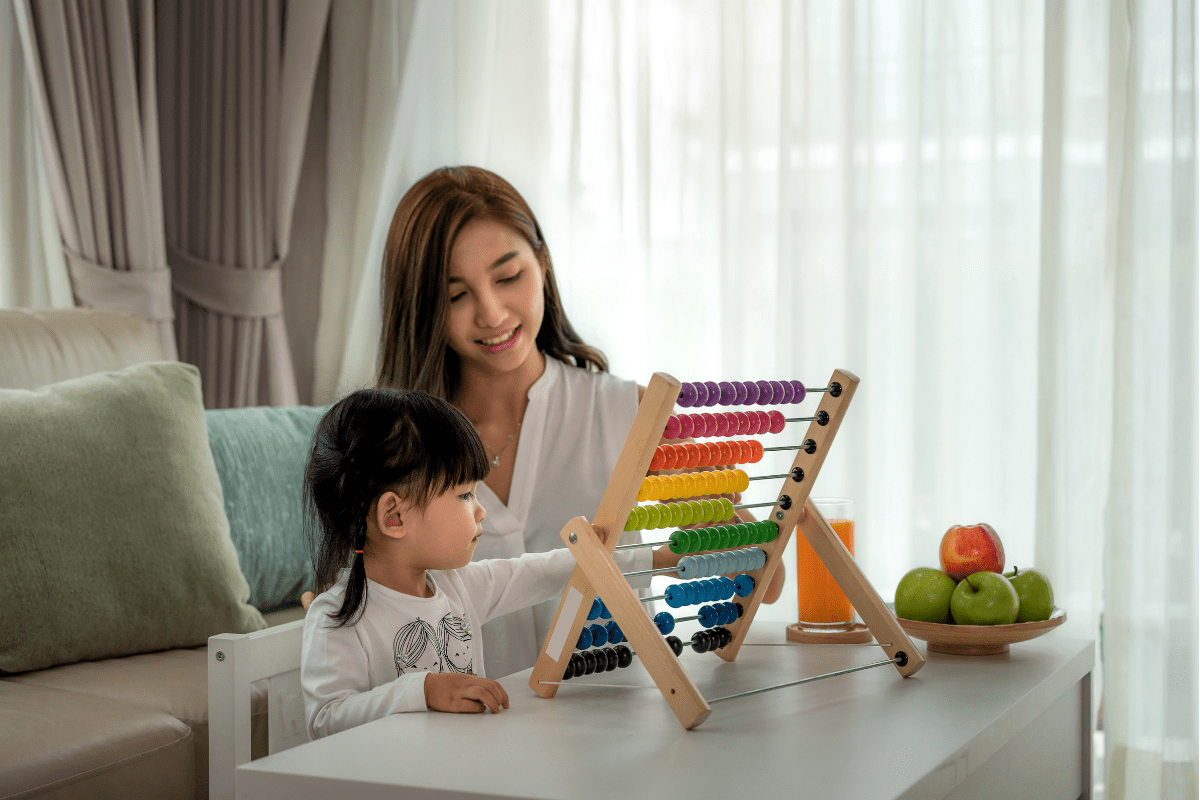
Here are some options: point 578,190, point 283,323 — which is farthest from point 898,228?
point 283,323

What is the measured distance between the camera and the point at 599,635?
125 cm

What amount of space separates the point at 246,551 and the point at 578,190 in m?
1.32

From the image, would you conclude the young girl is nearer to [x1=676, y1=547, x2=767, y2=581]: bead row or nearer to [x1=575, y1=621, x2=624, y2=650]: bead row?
[x1=575, y1=621, x2=624, y2=650]: bead row

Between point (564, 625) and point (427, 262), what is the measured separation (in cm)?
79

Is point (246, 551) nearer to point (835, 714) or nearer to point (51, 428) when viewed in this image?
point (51, 428)

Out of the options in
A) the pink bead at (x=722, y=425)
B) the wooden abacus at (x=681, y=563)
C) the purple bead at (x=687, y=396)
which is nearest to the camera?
the wooden abacus at (x=681, y=563)

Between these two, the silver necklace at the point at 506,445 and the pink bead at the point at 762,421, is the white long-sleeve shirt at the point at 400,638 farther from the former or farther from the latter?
the silver necklace at the point at 506,445

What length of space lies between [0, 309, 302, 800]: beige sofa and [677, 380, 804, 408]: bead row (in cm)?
97

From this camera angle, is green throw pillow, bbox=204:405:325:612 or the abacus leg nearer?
the abacus leg

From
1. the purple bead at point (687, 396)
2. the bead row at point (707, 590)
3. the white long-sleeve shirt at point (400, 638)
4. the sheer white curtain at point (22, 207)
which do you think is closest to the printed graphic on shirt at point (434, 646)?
the white long-sleeve shirt at point (400, 638)

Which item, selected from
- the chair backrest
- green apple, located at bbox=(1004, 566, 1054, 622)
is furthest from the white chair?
the chair backrest

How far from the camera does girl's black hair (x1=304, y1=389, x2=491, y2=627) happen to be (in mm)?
1212

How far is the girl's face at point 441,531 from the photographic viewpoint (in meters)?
1.22

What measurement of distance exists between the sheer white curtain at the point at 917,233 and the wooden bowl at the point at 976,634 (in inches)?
41.7
